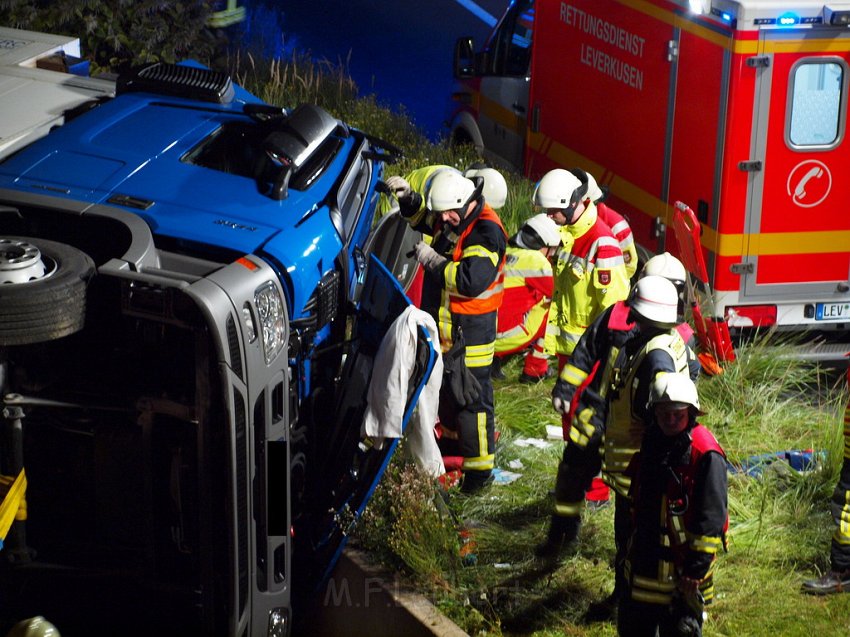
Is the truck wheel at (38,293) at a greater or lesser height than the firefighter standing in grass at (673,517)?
greater

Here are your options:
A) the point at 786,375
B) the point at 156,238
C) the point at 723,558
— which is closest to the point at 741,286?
the point at 786,375

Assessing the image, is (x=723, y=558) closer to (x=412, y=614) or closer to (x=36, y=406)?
(x=412, y=614)

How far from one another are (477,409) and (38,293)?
3150 mm

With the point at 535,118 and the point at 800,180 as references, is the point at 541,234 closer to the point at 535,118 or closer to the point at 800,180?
the point at 800,180

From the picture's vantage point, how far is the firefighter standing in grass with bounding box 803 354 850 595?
6.08 m

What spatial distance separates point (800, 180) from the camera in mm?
8438

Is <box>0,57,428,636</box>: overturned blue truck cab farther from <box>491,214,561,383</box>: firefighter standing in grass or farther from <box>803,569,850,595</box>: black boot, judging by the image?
<box>491,214,561,383</box>: firefighter standing in grass

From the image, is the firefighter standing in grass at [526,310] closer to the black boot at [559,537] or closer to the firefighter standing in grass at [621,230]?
the firefighter standing in grass at [621,230]

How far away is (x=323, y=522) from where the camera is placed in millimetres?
5508

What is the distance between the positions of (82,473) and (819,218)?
5378 millimetres

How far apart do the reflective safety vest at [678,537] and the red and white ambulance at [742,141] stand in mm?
3499

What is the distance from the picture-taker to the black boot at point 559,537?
6.39m

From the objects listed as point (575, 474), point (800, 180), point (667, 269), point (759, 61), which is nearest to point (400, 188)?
point (667, 269)

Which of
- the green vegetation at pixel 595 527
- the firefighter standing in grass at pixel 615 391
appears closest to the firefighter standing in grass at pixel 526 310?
the green vegetation at pixel 595 527
